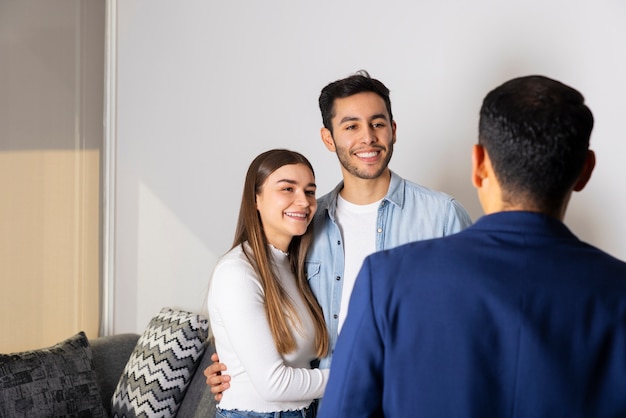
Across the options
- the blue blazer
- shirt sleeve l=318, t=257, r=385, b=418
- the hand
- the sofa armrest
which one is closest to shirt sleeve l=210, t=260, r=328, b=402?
the hand

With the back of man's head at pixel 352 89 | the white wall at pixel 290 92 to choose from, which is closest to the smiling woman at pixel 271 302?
the back of man's head at pixel 352 89

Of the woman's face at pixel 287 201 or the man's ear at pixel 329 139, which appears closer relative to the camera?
the woman's face at pixel 287 201

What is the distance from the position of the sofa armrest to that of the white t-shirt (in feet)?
5.39

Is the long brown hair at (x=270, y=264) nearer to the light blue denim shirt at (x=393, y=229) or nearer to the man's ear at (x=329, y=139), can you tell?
the light blue denim shirt at (x=393, y=229)

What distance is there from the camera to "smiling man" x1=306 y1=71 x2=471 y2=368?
7.86ft

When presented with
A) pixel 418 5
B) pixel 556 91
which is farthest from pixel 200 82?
pixel 556 91

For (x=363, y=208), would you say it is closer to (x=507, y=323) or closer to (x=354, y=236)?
(x=354, y=236)

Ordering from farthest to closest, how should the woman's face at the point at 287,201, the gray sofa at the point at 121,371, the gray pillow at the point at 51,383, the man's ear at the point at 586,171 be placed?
1. the gray sofa at the point at 121,371
2. the gray pillow at the point at 51,383
3. the woman's face at the point at 287,201
4. the man's ear at the point at 586,171

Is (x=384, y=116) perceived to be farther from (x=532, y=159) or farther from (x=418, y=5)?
(x=532, y=159)

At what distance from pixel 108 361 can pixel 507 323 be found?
2853mm

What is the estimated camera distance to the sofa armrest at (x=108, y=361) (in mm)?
3553

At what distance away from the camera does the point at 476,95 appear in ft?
8.75

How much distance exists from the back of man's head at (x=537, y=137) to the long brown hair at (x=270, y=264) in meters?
1.11

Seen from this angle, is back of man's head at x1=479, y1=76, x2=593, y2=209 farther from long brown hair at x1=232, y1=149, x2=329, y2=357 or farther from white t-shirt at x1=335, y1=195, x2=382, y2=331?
white t-shirt at x1=335, y1=195, x2=382, y2=331
